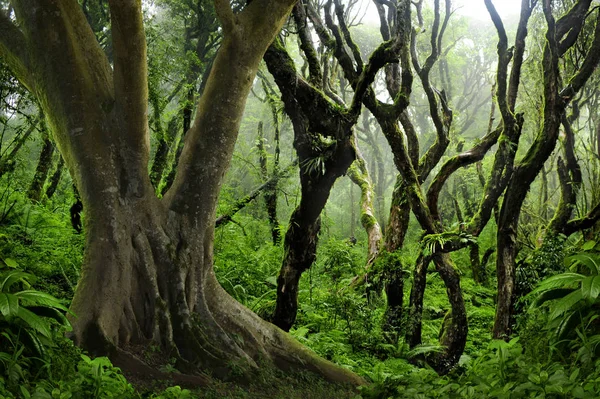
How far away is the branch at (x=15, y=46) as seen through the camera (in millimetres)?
5293

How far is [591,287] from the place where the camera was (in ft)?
11.5

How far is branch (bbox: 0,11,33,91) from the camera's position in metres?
5.29

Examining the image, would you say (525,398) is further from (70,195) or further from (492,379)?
(70,195)

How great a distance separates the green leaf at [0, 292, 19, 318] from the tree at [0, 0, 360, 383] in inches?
54.3

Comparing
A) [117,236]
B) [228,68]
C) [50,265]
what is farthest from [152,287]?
[50,265]

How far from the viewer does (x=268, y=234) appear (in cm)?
1374

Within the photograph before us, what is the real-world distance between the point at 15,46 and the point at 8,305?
10.4ft

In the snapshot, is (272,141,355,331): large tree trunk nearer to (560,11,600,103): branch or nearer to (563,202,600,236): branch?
(560,11,600,103): branch

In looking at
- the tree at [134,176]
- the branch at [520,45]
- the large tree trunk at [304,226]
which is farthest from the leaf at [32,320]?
the branch at [520,45]

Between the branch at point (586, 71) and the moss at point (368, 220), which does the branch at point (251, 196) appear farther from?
the branch at point (586, 71)

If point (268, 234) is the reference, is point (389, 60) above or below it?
above

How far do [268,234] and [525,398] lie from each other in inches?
430

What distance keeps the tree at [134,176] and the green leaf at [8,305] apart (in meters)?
1.38

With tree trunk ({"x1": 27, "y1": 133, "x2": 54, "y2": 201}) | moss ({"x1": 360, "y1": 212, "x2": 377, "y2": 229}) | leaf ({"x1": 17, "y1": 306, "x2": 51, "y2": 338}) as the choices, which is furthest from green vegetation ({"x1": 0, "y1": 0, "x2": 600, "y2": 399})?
moss ({"x1": 360, "y1": 212, "x2": 377, "y2": 229})
